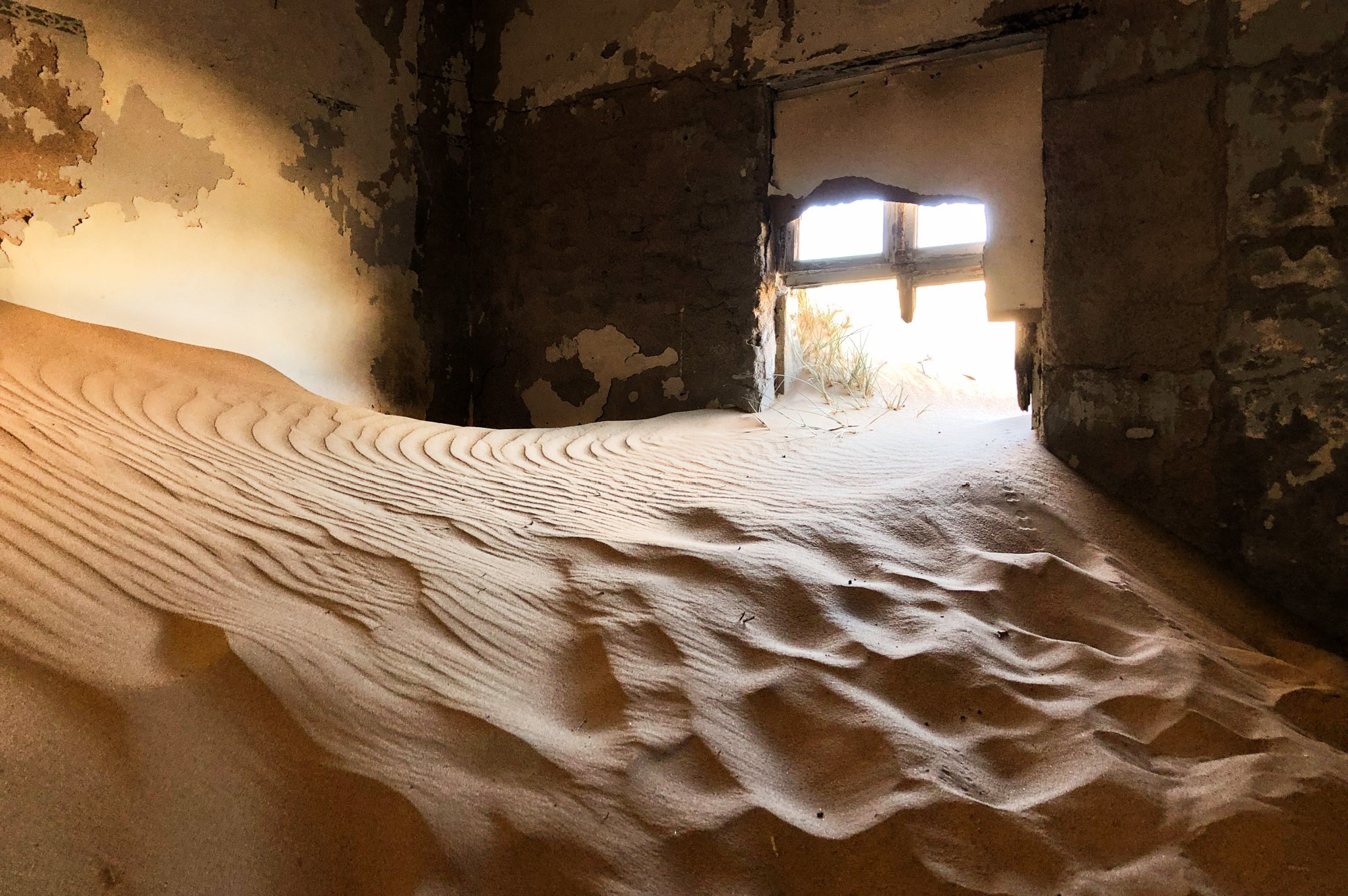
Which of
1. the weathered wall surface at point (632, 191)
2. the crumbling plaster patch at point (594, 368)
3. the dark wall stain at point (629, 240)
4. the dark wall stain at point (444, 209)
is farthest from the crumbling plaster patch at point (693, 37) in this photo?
the crumbling plaster patch at point (594, 368)

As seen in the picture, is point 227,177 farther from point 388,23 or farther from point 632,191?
point 632,191

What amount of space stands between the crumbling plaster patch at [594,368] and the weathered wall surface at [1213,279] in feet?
8.16

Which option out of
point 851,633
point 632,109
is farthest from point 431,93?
point 851,633

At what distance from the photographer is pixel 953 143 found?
14.7ft

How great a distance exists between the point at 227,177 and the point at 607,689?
14.5 feet

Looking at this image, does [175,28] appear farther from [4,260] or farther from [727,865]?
[727,865]

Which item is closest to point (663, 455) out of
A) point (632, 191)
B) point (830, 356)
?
point (632, 191)

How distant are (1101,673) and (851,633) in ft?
2.20

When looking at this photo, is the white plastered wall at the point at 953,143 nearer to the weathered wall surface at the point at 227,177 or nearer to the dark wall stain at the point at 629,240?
the dark wall stain at the point at 629,240

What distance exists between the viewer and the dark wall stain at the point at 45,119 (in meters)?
3.92

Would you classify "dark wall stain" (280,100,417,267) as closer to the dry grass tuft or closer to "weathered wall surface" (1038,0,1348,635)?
the dry grass tuft

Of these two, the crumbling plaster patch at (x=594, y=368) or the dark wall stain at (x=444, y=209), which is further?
the dark wall stain at (x=444, y=209)

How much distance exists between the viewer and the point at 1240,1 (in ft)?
11.3

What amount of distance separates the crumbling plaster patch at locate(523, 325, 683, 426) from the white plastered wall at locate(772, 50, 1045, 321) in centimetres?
138
